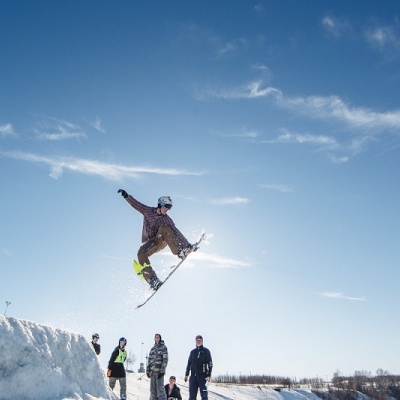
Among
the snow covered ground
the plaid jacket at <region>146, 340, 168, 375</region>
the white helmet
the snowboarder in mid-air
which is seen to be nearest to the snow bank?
the snow covered ground

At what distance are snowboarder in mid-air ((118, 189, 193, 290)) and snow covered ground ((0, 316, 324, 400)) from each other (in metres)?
2.32

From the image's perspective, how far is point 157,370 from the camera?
30.2ft

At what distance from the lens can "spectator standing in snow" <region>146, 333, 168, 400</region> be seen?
9.23m

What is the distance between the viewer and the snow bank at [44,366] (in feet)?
19.5

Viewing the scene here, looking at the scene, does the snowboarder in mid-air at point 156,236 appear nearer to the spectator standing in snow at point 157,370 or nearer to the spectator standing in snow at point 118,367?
the spectator standing in snow at point 157,370

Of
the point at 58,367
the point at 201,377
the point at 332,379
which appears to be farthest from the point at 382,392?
the point at 58,367

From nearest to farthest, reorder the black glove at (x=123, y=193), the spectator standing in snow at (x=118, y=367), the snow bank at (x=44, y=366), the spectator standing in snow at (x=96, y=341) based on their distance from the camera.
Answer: the snow bank at (x=44, y=366), the black glove at (x=123, y=193), the spectator standing in snow at (x=118, y=367), the spectator standing in snow at (x=96, y=341)

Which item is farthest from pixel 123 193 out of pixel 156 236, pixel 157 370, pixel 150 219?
pixel 157 370

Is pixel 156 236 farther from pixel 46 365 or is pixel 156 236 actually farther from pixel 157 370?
pixel 46 365

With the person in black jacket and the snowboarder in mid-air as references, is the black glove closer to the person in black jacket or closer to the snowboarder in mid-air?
the snowboarder in mid-air

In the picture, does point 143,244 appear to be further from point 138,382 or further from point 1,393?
point 138,382

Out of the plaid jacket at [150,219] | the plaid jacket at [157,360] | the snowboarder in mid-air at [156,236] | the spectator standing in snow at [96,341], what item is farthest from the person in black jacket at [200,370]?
the spectator standing in snow at [96,341]

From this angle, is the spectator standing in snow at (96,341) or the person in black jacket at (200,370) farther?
the spectator standing in snow at (96,341)

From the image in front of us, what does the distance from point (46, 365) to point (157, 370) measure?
136 inches
